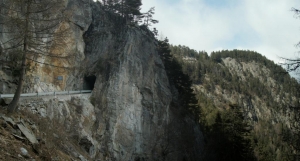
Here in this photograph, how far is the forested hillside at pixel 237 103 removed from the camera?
3312 cm

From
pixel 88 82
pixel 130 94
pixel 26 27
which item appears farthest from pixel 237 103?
pixel 26 27

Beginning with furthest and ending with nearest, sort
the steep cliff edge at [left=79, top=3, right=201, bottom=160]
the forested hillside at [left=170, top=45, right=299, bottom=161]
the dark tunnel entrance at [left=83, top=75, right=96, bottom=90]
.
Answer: the forested hillside at [left=170, top=45, right=299, bottom=161] → the dark tunnel entrance at [left=83, top=75, right=96, bottom=90] → the steep cliff edge at [left=79, top=3, right=201, bottom=160]

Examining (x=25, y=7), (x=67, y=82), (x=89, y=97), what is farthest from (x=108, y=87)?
(x=25, y=7)

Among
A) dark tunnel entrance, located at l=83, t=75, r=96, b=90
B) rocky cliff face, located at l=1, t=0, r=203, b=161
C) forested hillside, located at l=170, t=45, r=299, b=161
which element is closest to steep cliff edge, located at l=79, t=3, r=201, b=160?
rocky cliff face, located at l=1, t=0, r=203, b=161

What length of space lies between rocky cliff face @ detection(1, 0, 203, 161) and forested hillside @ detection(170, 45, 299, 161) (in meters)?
5.75

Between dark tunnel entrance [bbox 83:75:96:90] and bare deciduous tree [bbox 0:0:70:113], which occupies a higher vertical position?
bare deciduous tree [bbox 0:0:70:113]

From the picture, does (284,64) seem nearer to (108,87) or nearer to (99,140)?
(99,140)

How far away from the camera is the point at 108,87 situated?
30.0m

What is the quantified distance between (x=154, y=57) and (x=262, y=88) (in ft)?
380

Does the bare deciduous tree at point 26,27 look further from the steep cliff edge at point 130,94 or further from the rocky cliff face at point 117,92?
the steep cliff edge at point 130,94

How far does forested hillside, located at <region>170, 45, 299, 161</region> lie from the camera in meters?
33.1

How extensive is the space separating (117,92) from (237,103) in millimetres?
39914

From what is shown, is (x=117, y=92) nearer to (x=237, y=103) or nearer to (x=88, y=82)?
(x=88, y=82)

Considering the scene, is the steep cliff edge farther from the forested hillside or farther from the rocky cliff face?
the forested hillside
